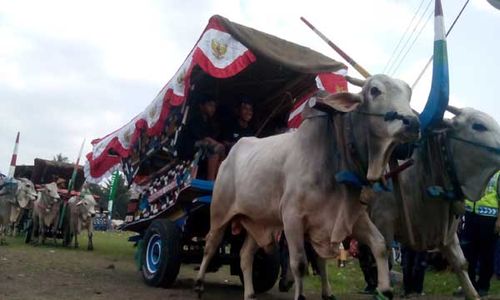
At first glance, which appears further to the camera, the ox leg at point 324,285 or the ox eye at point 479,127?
the ox leg at point 324,285

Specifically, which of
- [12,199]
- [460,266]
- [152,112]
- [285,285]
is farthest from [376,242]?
[12,199]

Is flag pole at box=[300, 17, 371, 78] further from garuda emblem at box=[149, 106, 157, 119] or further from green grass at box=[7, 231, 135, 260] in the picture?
green grass at box=[7, 231, 135, 260]

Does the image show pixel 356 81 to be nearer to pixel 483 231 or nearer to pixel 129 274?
pixel 483 231

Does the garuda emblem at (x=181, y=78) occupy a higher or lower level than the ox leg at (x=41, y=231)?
higher

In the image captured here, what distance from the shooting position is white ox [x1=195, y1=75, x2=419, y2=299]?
170 inches

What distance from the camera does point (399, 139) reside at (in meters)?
4.09

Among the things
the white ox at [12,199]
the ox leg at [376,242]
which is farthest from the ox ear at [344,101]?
the white ox at [12,199]

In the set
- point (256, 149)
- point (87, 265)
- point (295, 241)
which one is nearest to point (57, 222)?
point (87, 265)

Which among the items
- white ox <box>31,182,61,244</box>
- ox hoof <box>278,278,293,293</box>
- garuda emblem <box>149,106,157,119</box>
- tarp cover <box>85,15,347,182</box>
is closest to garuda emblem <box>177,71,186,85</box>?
tarp cover <box>85,15,347,182</box>

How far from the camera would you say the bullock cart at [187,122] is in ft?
20.1

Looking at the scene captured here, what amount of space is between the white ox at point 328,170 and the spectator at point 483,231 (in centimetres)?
267

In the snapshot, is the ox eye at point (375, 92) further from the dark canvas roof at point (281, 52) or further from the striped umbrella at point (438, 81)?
the dark canvas roof at point (281, 52)

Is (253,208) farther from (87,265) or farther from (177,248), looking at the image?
(87,265)

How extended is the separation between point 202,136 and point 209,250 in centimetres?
148
